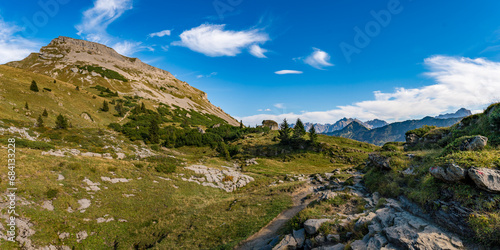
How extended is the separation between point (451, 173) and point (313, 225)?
7.76 metres

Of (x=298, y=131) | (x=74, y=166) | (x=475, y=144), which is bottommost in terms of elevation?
(x=74, y=166)

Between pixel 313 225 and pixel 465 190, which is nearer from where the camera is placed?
pixel 465 190

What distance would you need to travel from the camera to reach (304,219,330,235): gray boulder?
11445 mm

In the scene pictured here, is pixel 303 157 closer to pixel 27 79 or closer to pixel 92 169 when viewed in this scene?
pixel 92 169

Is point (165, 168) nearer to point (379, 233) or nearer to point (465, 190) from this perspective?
point (379, 233)

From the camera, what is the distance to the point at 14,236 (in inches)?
455

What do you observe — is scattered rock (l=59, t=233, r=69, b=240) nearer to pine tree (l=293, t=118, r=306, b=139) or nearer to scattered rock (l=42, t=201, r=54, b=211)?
scattered rock (l=42, t=201, r=54, b=211)

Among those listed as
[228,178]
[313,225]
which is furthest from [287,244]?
[228,178]

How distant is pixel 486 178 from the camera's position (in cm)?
788

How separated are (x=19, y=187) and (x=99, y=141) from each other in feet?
98.6

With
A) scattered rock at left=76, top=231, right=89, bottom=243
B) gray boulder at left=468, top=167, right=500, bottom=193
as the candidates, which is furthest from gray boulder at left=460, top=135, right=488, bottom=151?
scattered rock at left=76, top=231, right=89, bottom=243

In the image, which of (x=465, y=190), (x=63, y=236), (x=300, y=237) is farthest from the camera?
(x=63, y=236)

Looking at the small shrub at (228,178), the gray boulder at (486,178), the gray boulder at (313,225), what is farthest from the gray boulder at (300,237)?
the small shrub at (228,178)

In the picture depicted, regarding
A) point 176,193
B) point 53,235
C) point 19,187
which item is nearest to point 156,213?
point 176,193
